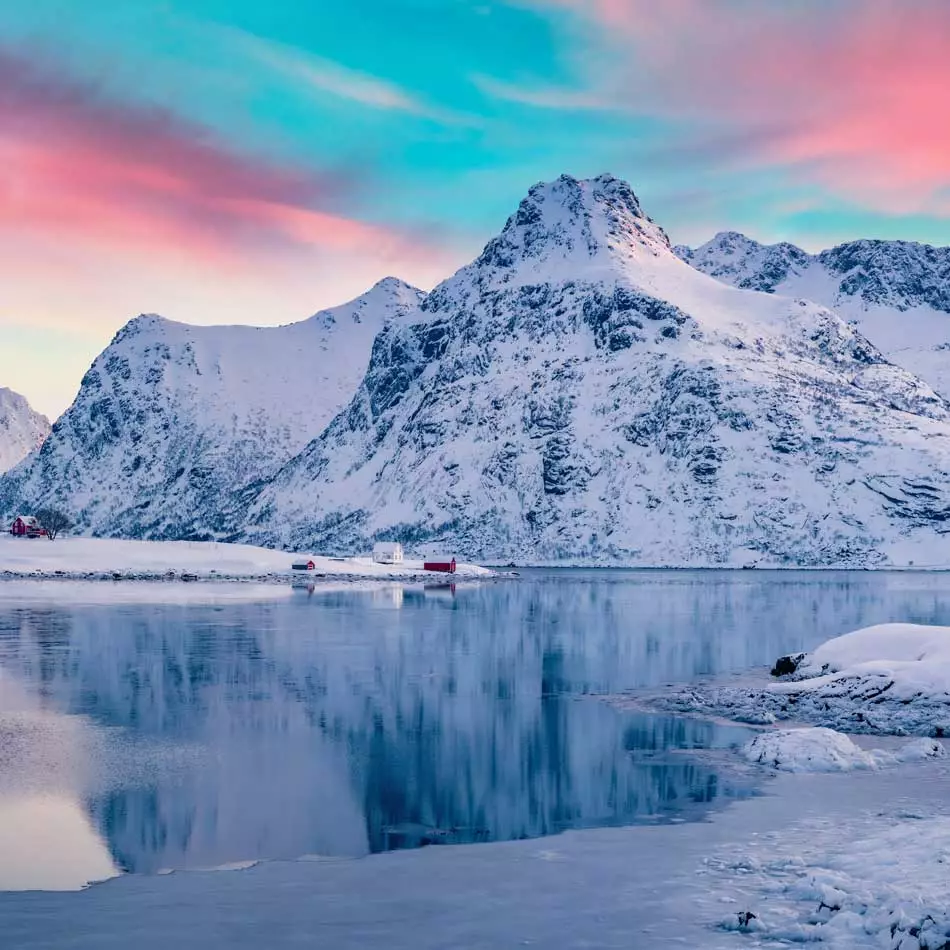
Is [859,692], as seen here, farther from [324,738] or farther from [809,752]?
[324,738]

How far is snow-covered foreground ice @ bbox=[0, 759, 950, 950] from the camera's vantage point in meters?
14.3

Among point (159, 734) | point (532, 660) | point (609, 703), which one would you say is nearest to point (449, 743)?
point (159, 734)

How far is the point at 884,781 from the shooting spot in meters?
24.9

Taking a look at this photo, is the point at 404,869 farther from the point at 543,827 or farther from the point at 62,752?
the point at 62,752

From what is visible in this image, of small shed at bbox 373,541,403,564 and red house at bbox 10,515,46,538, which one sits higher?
red house at bbox 10,515,46,538

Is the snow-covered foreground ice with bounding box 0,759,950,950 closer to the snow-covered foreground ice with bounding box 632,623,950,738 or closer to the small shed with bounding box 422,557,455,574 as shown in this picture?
the snow-covered foreground ice with bounding box 632,623,950,738

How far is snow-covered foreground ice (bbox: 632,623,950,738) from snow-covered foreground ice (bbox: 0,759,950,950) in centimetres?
1370

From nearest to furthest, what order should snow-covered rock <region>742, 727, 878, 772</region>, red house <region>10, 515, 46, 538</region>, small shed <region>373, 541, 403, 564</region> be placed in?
1. snow-covered rock <region>742, 727, 878, 772</region>
2. red house <region>10, 515, 46, 538</region>
3. small shed <region>373, 541, 403, 564</region>

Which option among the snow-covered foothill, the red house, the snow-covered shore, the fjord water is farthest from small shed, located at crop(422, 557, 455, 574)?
the snow-covered foothill

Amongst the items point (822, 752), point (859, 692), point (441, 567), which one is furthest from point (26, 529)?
point (822, 752)

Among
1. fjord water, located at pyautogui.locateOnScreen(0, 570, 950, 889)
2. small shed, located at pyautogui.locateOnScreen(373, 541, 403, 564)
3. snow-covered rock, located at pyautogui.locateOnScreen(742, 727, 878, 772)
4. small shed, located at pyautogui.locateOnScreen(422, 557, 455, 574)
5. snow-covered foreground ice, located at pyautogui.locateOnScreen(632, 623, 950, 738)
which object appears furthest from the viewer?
small shed, located at pyautogui.locateOnScreen(373, 541, 403, 564)

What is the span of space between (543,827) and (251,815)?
5.71 metres

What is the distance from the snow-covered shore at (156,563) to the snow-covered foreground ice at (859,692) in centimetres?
9409

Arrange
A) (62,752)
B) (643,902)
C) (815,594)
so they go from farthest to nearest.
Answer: (815,594)
(62,752)
(643,902)
